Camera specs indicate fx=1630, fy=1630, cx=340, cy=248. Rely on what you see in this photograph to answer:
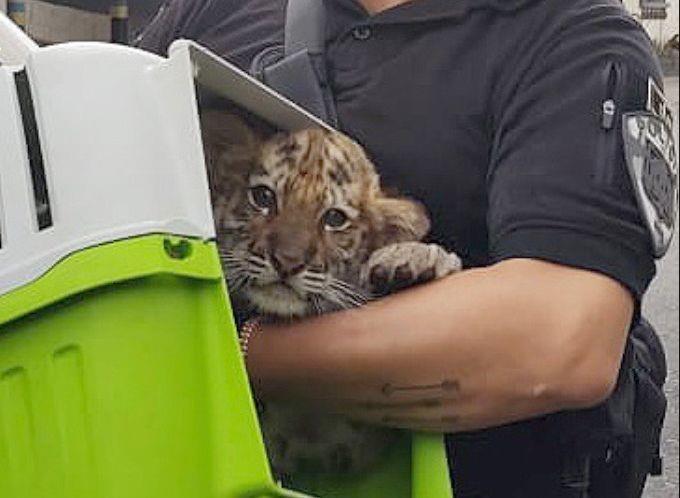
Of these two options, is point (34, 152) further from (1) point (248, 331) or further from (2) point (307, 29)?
(2) point (307, 29)

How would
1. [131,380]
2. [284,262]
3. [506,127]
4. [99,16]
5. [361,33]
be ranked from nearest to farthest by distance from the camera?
[131,380], [284,262], [506,127], [361,33], [99,16]

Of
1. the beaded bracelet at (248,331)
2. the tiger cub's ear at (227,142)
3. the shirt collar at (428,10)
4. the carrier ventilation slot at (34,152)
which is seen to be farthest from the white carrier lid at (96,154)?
the shirt collar at (428,10)

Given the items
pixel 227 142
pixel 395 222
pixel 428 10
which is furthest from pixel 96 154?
pixel 428 10

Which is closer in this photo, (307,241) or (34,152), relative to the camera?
(34,152)

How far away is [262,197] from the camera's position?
1.15 m

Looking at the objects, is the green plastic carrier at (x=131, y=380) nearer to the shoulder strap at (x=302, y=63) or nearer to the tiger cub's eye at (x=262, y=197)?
the tiger cub's eye at (x=262, y=197)

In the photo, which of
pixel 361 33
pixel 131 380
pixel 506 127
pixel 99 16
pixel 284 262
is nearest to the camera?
pixel 131 380

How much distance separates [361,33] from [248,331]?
0.30 metres

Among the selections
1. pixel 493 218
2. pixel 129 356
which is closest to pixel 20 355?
pixel 129 356

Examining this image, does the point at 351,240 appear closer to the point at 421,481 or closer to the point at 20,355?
Result: the point at 421,481

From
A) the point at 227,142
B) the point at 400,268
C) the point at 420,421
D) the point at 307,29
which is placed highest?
the point at 307,29

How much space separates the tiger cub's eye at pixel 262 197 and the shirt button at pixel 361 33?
0.24 metres

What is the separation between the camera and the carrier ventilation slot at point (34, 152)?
899 millimetres

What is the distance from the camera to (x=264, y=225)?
3.72 feet
